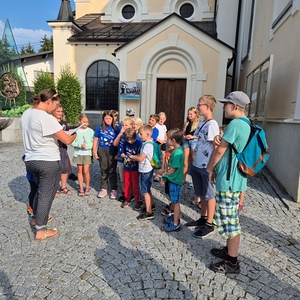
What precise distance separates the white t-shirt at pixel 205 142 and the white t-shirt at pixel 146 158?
0.66 metres

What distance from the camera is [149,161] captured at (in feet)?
12.7

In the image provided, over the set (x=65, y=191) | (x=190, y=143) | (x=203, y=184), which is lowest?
(x=65, y=191)

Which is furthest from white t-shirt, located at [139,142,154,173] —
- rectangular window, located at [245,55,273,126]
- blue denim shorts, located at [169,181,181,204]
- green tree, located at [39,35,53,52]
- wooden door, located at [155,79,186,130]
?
green tree, located at [39,35,53,52]

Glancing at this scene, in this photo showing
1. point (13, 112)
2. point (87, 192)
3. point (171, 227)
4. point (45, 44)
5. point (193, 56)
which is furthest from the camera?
point (45, 44)

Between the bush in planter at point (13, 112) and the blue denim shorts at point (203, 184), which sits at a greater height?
the bush in planter at point (13, 112)

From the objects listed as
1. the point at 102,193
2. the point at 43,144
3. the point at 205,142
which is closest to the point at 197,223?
the point at 205,142

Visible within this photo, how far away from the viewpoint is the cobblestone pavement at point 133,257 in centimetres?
238

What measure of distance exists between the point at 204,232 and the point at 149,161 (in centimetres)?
123

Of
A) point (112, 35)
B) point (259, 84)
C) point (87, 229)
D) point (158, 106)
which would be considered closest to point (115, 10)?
point (112, 35)

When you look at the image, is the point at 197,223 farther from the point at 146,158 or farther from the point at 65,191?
the point at 65,191

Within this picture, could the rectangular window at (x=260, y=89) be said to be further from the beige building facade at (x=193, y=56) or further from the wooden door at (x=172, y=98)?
the wooden door at (x=172, y=98)

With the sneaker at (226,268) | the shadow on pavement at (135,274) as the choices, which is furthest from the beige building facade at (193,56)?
the shadow on pavement at (135,274)

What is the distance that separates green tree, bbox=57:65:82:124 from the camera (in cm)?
1391

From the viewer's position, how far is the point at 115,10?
16.8 meters
